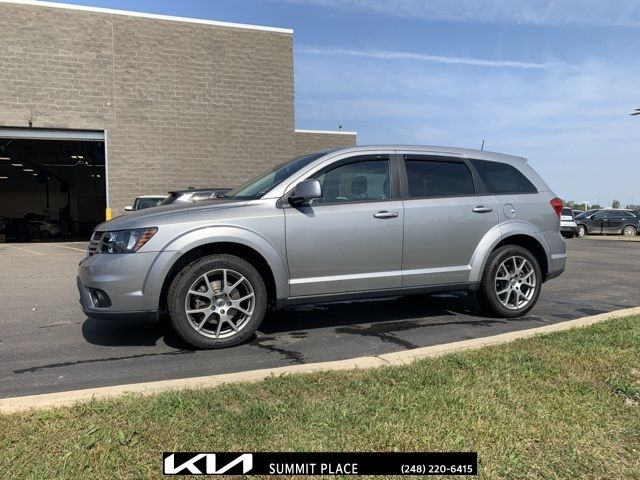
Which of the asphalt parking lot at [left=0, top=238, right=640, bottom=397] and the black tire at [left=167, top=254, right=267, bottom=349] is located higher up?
the black tire at [left=167, top=254, right=267, bottom=349]

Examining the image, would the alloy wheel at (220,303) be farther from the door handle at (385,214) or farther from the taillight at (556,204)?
the taillight at (556,204)

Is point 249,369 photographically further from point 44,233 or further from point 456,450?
point 44,233

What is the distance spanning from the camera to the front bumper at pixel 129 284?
14.9ft

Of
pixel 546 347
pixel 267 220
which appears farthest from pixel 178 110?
pixel 546 347

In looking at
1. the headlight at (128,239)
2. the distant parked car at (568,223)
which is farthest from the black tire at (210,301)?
the distant parked car at (568,223)

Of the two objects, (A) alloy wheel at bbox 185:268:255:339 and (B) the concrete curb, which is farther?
(A) alloy wheel at bbox 185:268:255:339

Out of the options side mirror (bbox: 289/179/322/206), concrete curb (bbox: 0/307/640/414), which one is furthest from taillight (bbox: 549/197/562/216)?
side mirror (bbox: 289/179/322/206)

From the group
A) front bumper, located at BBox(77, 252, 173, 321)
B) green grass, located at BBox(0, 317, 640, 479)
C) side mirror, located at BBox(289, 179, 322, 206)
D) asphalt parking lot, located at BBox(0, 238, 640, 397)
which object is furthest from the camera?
side mirror, located at BBox(289, 179, 322, 206)

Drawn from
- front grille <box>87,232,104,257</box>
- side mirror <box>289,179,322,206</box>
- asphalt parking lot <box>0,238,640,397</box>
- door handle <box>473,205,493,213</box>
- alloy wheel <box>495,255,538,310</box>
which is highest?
side mirror <box>289,179,322,206</box>

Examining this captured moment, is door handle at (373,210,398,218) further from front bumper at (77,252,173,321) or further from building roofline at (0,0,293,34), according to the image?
building roofline at (0,0,293,34)

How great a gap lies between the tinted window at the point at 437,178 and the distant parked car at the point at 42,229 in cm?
3080

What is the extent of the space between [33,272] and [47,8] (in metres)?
11.5

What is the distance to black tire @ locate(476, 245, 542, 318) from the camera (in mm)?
5902

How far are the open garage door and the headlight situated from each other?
2062cm
